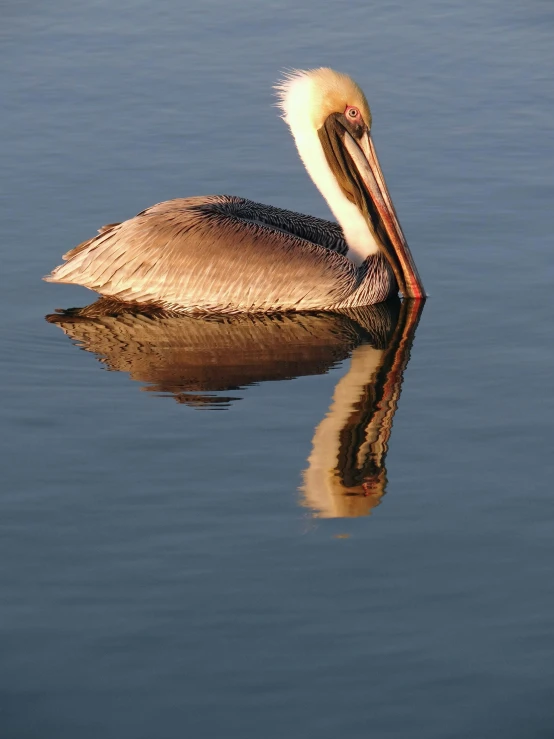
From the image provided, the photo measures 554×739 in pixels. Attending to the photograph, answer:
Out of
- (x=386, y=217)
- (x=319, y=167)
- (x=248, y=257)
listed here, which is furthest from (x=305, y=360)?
(x=319, y=167)

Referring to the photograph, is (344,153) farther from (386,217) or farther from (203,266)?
(203,266)

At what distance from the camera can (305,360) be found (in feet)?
24.0

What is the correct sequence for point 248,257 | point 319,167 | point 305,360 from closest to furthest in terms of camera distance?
point 305,360 < point 248,257 < point 319,167

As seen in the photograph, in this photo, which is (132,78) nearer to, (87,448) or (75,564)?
(87,448)

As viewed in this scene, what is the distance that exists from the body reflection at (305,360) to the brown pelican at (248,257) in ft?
0.35

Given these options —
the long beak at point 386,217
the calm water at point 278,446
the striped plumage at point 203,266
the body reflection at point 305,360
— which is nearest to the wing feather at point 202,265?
the striped plumage at point 203,266

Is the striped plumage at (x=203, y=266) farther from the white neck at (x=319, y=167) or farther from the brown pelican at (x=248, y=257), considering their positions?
the white neck at (x=319, y=167)

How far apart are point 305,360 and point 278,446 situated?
1.16m

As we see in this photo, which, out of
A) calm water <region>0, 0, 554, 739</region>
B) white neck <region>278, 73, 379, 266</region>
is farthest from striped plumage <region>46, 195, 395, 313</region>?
white neck <region>278, 73, 379, 266</region>

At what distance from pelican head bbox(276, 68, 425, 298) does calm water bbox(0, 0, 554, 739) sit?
0.38m

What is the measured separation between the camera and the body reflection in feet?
19.8

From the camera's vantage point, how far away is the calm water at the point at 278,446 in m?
4.48

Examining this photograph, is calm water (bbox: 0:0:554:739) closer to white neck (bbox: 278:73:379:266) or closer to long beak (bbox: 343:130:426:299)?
long beak (bbox: 343:130:426:299)

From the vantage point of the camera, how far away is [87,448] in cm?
621
